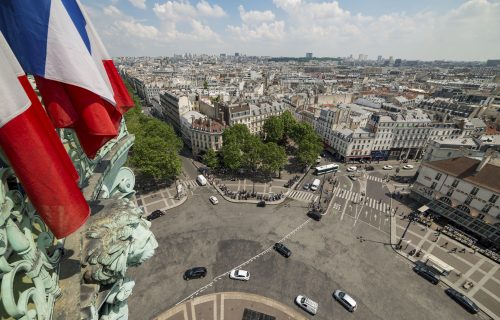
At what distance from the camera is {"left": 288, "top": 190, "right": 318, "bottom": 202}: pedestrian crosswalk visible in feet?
176

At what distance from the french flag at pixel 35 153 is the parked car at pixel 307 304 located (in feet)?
102

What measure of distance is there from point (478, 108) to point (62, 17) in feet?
421

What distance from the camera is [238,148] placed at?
196ft

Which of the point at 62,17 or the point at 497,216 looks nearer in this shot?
the point at 62,17

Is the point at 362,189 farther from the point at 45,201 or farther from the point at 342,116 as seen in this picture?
the point at 45,201

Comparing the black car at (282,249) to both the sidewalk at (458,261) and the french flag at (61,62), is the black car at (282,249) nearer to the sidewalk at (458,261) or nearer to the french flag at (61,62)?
the sidewalk at (458,261)

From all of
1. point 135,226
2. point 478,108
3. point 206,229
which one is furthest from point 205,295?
point 478,108

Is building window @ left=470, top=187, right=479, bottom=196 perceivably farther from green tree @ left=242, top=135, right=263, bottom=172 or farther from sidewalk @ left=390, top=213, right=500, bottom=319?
green tree @ left=242, top=135, right=263, bottom=172

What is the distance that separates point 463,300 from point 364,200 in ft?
84.1

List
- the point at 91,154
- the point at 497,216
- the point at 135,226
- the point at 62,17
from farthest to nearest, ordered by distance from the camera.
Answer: the point at 497,216
the point at 135,226
the point at 91,154
the point at 62,17

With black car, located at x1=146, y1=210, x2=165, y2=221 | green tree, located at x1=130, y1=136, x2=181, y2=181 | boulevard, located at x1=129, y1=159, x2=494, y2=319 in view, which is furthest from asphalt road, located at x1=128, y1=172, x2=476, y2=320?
green tree, located at x1=130, y1=136, x2=181, y2=181

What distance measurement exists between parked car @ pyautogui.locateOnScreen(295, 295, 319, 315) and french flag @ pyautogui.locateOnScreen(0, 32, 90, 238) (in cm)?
3118

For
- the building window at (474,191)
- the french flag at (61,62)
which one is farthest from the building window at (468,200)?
the french flag at (61,62)

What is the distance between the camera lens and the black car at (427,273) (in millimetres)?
33969
